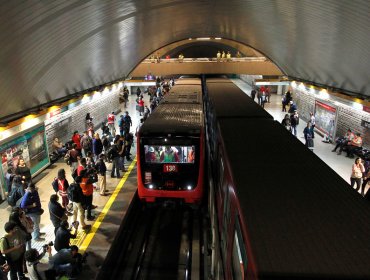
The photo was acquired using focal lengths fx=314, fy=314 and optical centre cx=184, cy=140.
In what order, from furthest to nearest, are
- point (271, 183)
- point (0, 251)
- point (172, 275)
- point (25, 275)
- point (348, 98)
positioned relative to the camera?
point (348, 98), point (172, 275), point (25, 275), point (0, 251), point (271, 183)

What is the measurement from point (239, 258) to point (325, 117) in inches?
578

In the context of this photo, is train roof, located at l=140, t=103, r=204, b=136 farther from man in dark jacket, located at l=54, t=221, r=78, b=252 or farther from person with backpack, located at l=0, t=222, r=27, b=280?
person with backpack, located at l=0, t=222, r=27, b=280

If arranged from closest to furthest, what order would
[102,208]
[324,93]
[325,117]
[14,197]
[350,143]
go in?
[14,197], [102,208], [350,143], [324,93], [325,117]

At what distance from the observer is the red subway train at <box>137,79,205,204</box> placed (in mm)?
7281

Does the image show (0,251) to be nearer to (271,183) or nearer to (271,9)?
(271,183)

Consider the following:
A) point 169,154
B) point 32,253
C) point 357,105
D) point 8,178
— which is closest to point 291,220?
point 32,253

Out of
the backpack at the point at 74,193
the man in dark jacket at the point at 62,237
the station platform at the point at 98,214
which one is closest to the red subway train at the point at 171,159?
the station platform at the point at 98,214

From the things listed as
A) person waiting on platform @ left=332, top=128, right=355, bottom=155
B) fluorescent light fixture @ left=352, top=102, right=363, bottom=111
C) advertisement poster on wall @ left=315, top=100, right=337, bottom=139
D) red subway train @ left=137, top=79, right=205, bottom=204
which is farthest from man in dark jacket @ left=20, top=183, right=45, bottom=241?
advertisement poster on wall @ left=315, top=100, right=337, bottom=139

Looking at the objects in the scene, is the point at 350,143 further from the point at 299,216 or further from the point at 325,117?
the point at 299,216

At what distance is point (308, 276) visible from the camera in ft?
6.49

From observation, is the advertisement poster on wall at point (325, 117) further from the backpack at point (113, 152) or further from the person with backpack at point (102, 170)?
the person with backpack at point (102, 170)

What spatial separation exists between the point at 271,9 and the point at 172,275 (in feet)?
25.9

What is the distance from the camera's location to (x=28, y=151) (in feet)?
34.7

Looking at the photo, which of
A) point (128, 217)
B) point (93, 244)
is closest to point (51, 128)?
point (128, 217)
